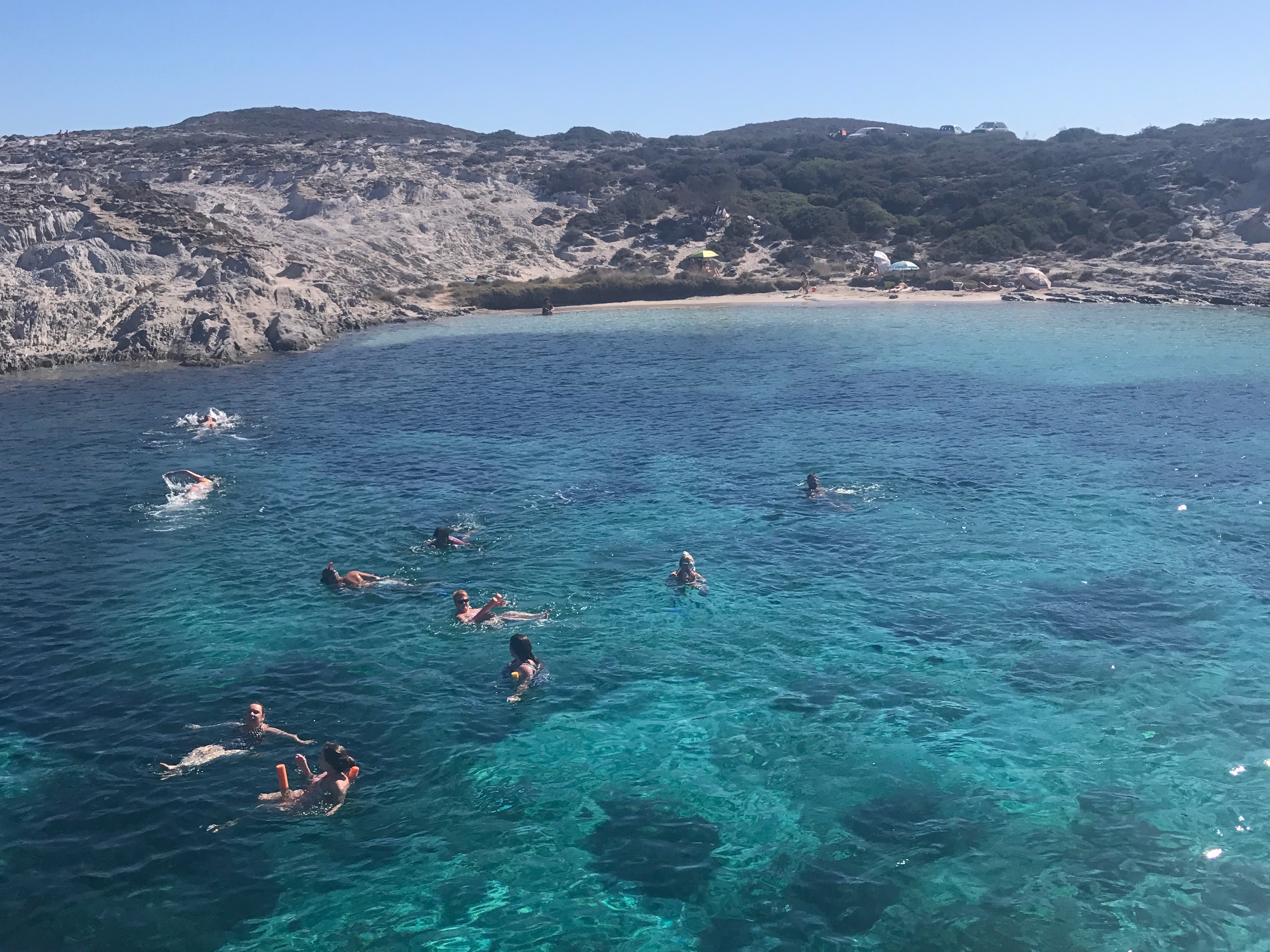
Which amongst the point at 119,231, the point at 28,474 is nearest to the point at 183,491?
the point at 28,474

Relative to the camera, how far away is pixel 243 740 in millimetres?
14336

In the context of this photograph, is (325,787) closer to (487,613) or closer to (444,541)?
(487,613)

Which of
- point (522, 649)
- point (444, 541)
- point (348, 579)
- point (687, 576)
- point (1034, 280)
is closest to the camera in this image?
point (522, 649)

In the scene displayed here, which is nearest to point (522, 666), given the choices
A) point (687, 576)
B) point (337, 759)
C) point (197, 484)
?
point (337, 759)

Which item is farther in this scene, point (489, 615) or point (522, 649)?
point (489, 615)

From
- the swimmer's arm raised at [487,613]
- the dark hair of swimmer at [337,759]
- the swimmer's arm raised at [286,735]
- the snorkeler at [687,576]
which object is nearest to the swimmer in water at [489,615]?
the swimmer's arm raised at [487,613]

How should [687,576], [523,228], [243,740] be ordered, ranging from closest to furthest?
[243,740], [687,576], [523,228]

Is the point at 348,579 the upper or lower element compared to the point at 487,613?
upper

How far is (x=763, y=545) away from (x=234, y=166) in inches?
2863

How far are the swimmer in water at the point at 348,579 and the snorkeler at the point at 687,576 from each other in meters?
6.54

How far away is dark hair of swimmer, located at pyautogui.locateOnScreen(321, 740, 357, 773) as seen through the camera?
12984mm

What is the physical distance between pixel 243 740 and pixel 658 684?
22.2 ft

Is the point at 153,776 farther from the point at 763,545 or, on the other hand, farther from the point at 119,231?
the point at 119,231

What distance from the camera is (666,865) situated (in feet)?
38.0
